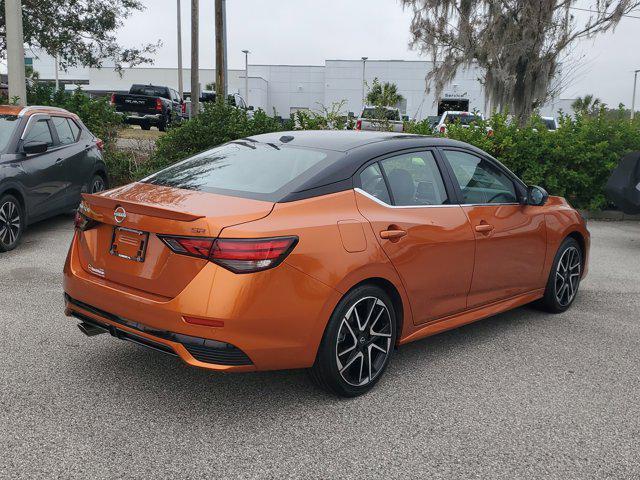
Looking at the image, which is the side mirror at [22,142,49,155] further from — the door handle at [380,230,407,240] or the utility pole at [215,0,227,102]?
the utility pole at [215,0,227,102]

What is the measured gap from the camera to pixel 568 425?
365 cm

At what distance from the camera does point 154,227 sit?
3.45m

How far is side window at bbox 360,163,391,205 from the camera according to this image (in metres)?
4.04

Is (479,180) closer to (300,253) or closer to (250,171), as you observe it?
(250,171)

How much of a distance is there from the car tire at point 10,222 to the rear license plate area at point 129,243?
4.64 m

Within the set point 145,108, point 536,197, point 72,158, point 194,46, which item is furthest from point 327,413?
point 194,46

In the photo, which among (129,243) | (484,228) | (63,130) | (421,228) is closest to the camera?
(129,243)

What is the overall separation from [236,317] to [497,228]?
2.40m

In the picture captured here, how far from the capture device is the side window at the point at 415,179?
13.9 ft

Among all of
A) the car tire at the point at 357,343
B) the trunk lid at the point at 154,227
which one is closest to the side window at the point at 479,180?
the car tire at the point at 357,343

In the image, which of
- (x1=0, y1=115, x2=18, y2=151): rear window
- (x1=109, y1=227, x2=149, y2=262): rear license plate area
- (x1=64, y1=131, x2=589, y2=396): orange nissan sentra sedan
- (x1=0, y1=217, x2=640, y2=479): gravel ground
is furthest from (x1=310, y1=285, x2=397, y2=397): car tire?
(x1=0, y1=115, x2=18, y2=151): rear window

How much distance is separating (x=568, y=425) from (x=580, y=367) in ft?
3.41

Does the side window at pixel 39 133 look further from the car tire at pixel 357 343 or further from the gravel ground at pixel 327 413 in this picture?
the car tire at pixel 357 343

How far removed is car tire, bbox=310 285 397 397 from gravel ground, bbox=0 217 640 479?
0.44 feet
